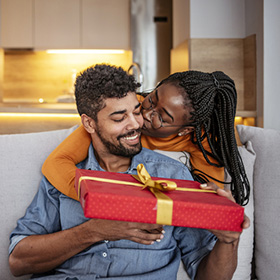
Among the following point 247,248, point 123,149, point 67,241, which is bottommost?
point 247,248

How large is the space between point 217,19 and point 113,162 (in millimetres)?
1847

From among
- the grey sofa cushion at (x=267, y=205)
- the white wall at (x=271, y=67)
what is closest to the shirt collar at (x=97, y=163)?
the grey sofa cushion at (x=267, y=205)

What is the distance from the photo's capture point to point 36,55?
4.45 meters

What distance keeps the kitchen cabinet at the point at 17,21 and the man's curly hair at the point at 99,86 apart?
10.8ft

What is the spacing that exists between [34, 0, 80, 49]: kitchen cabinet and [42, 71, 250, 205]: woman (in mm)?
3088

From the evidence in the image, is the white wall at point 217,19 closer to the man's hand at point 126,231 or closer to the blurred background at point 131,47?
the blurred background at point 131,47

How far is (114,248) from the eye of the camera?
41.9 inches

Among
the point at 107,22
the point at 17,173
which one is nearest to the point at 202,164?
the point at 17,173

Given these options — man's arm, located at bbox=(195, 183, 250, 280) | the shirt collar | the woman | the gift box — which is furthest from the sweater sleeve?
the gift box

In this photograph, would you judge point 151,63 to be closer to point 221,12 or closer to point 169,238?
point 221,12

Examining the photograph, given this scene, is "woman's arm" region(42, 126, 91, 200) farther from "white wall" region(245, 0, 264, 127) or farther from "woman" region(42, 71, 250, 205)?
"white wall" region(245, 0, 264, 127)

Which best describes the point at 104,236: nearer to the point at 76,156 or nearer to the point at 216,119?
the point at 76,156

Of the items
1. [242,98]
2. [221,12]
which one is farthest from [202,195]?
[221,12]

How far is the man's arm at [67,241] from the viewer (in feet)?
2.95
